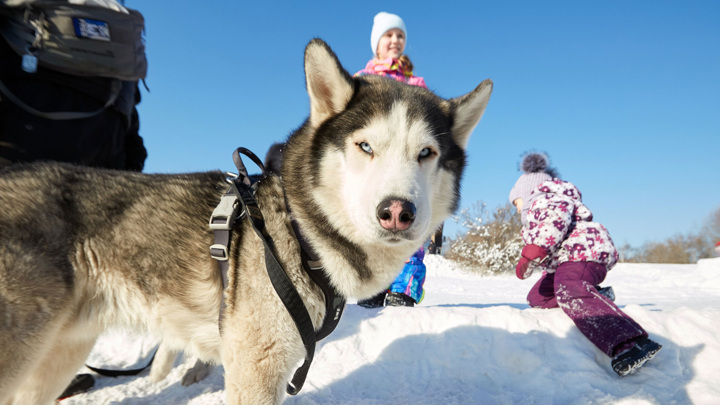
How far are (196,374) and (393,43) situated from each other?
4.42m

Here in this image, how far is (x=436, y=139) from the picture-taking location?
200 cm

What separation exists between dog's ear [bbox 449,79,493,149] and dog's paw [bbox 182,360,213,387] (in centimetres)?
264

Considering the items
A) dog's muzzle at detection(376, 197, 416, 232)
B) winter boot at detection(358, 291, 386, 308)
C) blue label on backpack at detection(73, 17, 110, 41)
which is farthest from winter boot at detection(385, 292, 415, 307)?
blue label on backpack at detection(73, 17, 110, 41)

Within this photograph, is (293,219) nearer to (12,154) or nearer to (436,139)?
(436,139)

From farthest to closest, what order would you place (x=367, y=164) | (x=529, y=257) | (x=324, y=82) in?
1. (x=529, y=257)
2. (x=324, y=82)
3. (x=367, y=164)

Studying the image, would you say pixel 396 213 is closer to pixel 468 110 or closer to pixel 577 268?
pixel 468 110

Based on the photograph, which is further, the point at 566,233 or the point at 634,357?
the point at 566,233

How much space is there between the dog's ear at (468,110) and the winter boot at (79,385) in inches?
131

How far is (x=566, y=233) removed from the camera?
392 centimetres

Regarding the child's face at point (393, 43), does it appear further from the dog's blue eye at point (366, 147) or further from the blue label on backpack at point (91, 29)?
the dog's blue eye at point (366, 147)

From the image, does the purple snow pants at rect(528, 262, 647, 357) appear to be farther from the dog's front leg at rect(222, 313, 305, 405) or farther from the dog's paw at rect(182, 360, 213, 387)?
the dog's paw at rect(182, 360, 213, 387)

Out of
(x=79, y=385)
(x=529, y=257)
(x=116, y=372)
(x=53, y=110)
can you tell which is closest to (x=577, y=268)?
(x=529, y=257)

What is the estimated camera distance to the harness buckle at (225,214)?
1.79m

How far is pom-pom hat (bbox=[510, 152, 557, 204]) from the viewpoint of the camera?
5293 millimetres
